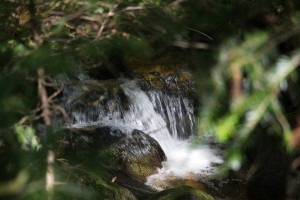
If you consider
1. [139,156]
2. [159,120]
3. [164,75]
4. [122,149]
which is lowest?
[139,156]

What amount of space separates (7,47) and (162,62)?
24.1ft

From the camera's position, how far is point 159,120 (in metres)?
7.69

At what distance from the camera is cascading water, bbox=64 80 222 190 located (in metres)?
6.26

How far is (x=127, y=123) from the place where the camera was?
716 cm

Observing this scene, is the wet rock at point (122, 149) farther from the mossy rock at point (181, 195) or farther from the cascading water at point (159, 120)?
the mossy rock at point (181, 195)

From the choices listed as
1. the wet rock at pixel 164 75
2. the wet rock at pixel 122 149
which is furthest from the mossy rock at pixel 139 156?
the wet rock at pixel 164 75

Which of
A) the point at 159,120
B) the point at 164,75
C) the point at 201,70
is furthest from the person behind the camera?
the point at 164,75

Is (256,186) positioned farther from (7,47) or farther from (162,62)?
(162,62)

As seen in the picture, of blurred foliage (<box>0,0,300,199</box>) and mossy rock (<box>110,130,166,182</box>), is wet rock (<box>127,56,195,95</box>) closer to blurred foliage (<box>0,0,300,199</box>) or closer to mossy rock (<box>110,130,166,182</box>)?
mossy rock (<box>110,130,166,182</box>)

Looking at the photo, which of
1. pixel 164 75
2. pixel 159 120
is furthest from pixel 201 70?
pixel 164 75

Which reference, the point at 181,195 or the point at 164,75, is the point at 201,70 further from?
the point at 164,75

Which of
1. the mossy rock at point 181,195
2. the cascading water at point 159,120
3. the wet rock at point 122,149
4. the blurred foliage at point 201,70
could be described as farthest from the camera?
the cascading water at point 159,120

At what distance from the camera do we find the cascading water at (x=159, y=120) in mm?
6262

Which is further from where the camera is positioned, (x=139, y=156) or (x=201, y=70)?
(x=139, y=156)
